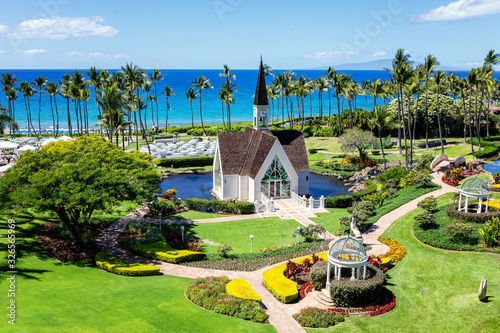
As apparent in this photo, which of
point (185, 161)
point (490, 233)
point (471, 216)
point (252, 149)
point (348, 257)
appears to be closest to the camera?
point (348, 257)

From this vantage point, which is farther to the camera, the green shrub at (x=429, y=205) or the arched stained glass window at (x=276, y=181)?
the arched stained glass window at (x=276, y=181)

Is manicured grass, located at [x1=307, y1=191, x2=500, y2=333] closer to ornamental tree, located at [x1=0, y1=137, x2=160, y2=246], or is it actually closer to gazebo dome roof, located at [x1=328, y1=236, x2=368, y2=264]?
gazebo dome roof, located at [x1=328, y1=236, x2=368, y2=264]

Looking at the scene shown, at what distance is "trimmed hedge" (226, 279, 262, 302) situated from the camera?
Result: 24.6m

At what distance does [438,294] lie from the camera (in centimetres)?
2491

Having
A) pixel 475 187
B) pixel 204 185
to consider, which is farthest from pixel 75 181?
pixel 475 187

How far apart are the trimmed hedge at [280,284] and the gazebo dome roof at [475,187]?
18.1 meters

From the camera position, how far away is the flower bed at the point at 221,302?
2289 centimetres

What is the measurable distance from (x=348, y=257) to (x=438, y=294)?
228 inches

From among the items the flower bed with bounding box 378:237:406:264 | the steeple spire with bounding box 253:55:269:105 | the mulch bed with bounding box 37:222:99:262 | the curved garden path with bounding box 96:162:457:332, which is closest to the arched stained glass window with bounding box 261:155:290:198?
the curved garden path with bounding box 96:162:457:332

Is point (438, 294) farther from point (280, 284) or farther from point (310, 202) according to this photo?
point (310, 202)

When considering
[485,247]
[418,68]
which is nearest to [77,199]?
[485,247]

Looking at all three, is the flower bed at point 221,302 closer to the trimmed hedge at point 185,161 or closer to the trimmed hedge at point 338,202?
the trimmed hedge at point 338,202

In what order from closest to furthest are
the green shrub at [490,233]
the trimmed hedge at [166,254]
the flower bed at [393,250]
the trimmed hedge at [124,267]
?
the trimmed hedge at [124,267], the green shrub at [490,233], the flower bed at [393,250], the trimmed hedge at [166,254]

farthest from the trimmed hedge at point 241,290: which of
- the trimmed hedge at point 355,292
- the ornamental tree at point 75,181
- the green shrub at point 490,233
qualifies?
the green shrub at point 490,233
